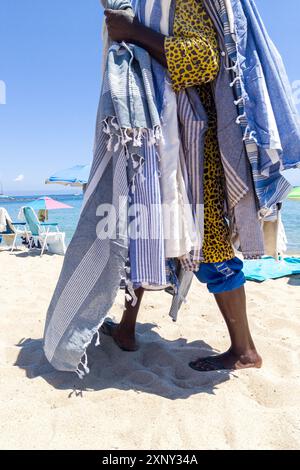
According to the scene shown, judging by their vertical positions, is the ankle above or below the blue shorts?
below

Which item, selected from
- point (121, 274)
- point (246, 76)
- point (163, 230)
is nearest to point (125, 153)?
point (163, 230)

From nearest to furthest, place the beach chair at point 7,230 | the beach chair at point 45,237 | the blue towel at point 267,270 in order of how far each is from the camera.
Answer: the blue towel at point 267,270, the beach chair at point 45,237, the beach chair at point 7,230

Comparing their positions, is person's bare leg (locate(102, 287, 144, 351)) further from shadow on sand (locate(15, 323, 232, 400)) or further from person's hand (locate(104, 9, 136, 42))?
person's hand (locate(104, 9, 136, 42))

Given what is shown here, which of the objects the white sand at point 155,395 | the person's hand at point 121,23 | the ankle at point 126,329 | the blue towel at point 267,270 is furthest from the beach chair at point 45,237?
the person's hand at point 121,23

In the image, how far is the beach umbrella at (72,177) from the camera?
9.16 metres

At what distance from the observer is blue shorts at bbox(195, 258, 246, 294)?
69.4 inches

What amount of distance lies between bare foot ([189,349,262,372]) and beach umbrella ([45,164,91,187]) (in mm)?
7584

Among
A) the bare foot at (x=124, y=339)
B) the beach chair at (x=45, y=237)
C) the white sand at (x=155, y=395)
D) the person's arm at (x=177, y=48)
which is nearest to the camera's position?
the white sand at (x=155, y=395)

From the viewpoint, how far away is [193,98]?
1.71 meters

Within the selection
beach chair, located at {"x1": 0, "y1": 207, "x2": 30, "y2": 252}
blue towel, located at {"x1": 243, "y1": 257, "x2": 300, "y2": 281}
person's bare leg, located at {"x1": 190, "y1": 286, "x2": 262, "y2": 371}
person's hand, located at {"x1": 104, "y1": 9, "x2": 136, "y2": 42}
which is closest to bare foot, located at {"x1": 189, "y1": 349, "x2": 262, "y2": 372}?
person's bare leg, located at {"x1": 190, "y1": 286, "x2": 262, "y2": 371}

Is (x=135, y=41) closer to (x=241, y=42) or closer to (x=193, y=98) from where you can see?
(x=193, y=98)

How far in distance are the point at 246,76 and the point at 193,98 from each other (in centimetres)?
25

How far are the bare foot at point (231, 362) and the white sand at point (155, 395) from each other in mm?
46

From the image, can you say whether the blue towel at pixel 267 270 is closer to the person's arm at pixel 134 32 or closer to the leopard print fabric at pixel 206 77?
the leopard print fabric at pixel 206 77
